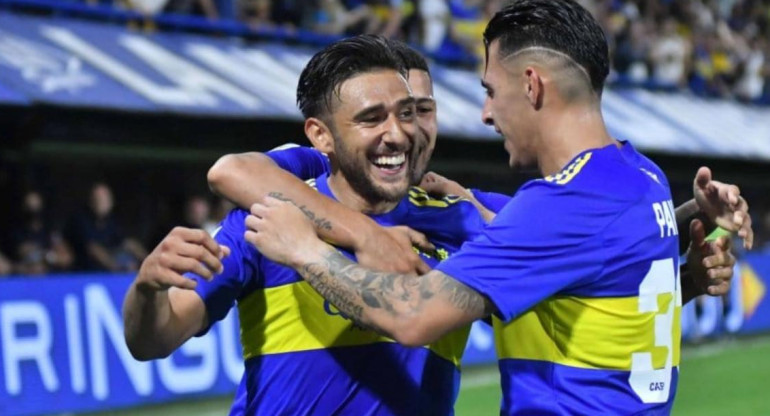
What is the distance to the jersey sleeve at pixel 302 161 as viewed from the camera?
4.77 m

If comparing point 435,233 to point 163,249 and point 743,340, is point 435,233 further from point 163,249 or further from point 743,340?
point 743,340

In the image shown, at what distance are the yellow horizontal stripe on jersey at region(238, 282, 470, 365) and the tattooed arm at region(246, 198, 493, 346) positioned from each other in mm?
299

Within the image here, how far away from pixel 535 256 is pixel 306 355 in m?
0.84

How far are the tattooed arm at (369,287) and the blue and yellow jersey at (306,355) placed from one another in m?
0.25

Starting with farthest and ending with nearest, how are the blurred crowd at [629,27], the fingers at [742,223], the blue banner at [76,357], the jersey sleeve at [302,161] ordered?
1. the blurred crowd at [629,27]
2. the blue banner at [76,357]
3. the jersey sleeve at [302,161]
4. the fingers at [742,223]

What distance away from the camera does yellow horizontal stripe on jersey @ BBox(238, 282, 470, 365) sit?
414 cm

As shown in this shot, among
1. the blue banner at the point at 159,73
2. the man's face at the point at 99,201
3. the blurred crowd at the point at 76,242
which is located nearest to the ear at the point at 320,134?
the blue banner at the point at 159,73

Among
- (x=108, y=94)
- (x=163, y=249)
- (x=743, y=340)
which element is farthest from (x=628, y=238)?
(x=743, y=340)

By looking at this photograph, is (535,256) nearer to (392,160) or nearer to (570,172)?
(570,172)

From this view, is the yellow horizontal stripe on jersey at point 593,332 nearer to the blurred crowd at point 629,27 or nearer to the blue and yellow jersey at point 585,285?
the blue and yellow jersey at point 585,285

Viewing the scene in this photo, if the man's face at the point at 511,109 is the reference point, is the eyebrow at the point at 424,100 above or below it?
below

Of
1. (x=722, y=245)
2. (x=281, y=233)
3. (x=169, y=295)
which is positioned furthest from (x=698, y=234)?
(x=169, y=295)

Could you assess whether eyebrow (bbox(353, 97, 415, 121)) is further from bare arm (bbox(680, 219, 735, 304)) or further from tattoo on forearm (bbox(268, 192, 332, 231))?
bare arm (bbox(680, 219, 735, 304))

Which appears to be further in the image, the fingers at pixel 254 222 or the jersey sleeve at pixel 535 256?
the fingers at pixel 254 222
